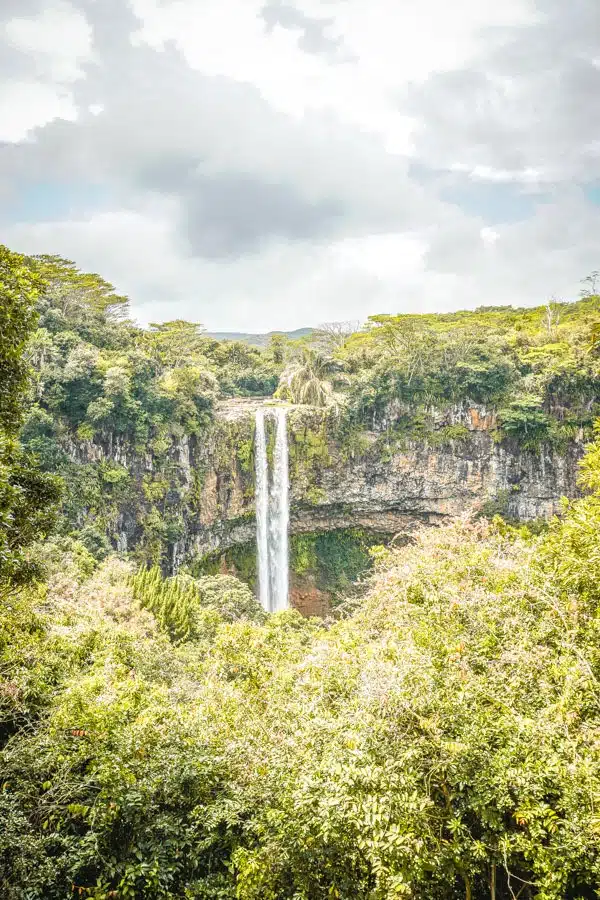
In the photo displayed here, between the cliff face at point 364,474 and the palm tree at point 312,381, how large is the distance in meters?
1.02

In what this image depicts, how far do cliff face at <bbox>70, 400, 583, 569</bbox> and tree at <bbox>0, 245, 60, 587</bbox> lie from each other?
56.8 feet

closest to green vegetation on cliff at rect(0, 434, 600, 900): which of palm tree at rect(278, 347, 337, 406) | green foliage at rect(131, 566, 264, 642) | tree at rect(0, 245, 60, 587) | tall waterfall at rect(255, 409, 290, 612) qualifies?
tree at rect(0, 245, 60, 587)

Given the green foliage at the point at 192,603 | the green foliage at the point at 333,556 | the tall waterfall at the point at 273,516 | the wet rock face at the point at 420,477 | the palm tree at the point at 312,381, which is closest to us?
the green foliage at the point at 192,603

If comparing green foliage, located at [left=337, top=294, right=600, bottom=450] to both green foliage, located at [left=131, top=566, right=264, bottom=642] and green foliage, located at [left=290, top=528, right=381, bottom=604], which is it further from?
green foliage, located at [left=131, top=566, right=264, bottom=642]

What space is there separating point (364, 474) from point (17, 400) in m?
21.8

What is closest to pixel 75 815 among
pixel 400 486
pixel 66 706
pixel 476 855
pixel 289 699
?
pixel 66 706

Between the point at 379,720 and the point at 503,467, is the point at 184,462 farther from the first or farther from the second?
the point at 379,720

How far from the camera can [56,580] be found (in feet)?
40.8

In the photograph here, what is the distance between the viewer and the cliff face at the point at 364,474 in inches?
955

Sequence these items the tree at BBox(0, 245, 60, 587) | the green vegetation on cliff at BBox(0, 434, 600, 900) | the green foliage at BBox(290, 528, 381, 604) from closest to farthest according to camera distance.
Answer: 1. the green vegetation on cliff at BBox(0, 434, 600, 900)
2. the tree at BBox(0, 245, 60, 587)
3. the green foliage at BBox(290, 528, 381, 604)

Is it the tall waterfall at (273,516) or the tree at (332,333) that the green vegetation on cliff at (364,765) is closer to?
the tall waterfall at (273,516)

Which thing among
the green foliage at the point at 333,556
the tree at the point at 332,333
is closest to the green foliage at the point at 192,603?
the green foliage at the point at 333,556

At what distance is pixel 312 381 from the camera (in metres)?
26.1

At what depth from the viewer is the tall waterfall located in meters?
24.9
